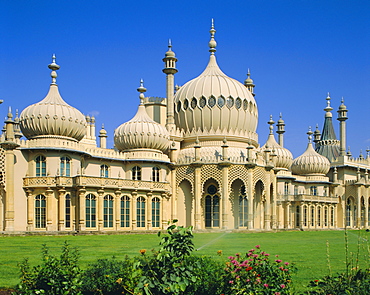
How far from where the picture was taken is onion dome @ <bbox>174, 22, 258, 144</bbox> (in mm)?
48219

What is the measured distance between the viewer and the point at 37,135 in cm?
3750

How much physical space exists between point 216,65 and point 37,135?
815 inches

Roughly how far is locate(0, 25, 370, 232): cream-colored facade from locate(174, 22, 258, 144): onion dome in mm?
90

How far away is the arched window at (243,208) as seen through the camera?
46438 millimetres

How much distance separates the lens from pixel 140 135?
43.5 meters

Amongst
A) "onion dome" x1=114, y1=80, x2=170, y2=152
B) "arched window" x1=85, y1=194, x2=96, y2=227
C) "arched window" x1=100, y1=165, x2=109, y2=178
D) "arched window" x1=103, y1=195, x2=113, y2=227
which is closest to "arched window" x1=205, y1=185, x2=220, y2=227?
"onion dome" x1=114, y1=80, x2=170, y2=152

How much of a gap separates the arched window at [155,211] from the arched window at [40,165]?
948cm

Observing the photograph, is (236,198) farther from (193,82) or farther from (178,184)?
(193,82)

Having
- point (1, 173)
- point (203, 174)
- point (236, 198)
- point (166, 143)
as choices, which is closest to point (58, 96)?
point (1, 173)

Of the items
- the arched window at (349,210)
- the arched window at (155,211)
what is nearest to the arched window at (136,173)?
the arched window at (155,211)

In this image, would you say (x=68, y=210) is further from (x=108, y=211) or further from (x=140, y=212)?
(x=140, y=212)

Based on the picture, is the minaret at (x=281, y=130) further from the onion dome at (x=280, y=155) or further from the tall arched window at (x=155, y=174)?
the tall arched window at (x=155, y=174)

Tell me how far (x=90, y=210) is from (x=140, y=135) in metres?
8.58

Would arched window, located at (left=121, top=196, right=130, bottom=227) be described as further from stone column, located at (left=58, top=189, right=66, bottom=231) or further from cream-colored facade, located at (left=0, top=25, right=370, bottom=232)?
stone column, located at (left=58, top=189, right=66, bottom=231)
